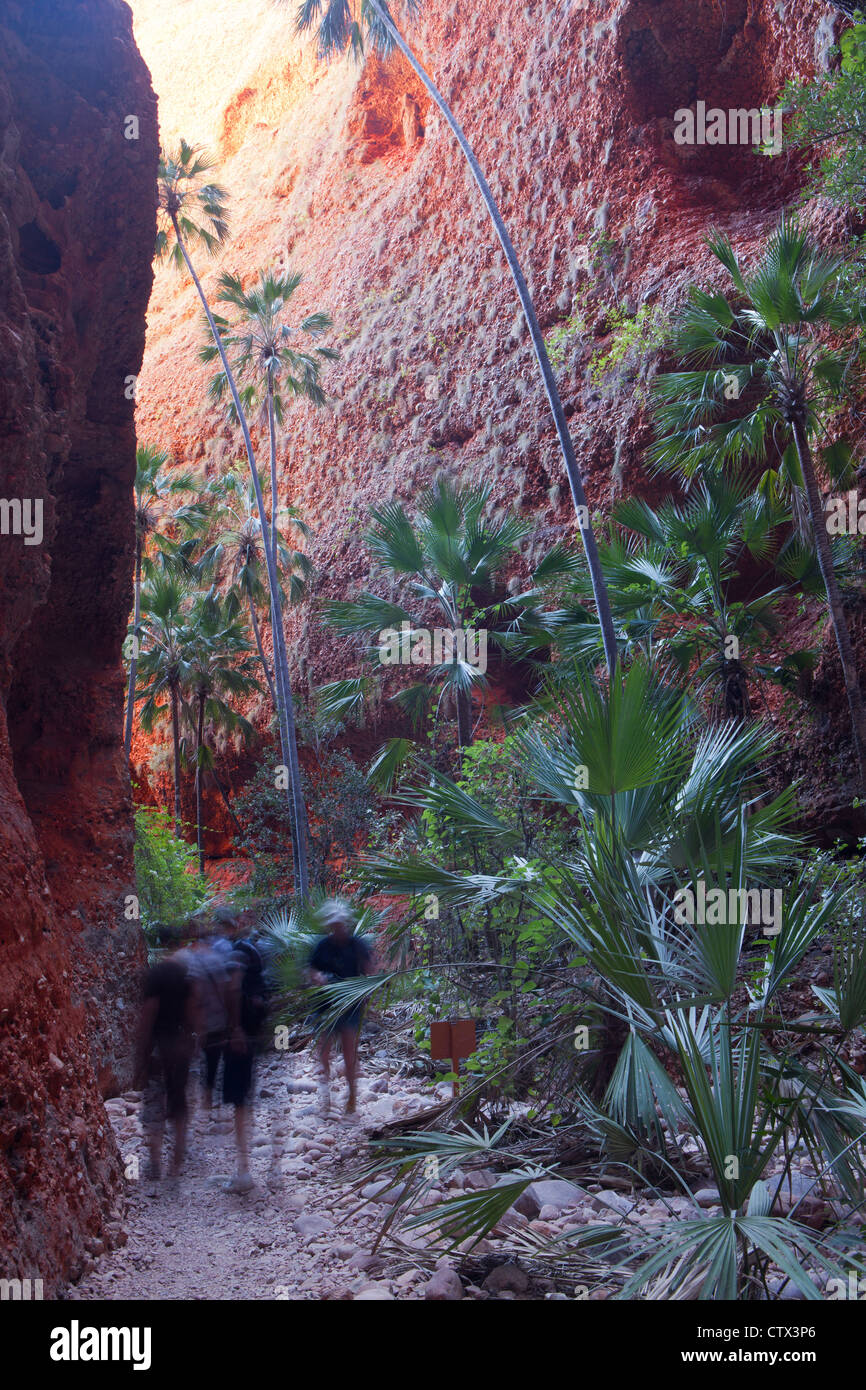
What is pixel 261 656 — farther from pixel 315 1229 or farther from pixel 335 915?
pixel 315 1229

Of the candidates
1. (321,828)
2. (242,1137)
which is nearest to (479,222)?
(321,828)

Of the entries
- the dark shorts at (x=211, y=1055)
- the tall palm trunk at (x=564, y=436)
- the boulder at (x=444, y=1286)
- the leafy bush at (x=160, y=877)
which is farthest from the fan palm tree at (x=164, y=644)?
the boulder at (x=444, y=1286)

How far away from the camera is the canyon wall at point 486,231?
15594mm

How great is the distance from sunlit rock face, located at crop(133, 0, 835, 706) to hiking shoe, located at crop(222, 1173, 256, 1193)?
40.4ft

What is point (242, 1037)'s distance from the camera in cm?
527

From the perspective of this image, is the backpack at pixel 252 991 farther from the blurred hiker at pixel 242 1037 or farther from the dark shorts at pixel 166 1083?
the dark shorts at pixel 166 1083

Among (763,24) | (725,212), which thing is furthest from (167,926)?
(763,24)

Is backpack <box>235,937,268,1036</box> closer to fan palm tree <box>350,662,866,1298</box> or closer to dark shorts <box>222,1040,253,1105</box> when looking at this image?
dark shorts <box>222,1040,253,1105</box>

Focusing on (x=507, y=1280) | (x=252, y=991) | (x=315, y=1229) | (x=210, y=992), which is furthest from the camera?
(x=252, y=991)

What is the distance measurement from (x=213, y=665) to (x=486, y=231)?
11.7 meters

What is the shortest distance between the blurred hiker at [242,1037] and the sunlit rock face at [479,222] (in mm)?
11514

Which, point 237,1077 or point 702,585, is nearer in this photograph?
point 237,1077
